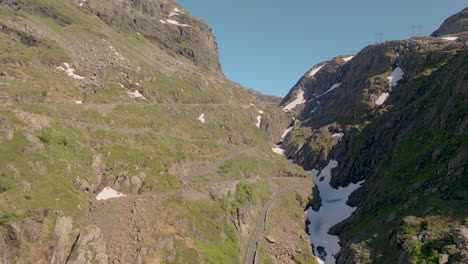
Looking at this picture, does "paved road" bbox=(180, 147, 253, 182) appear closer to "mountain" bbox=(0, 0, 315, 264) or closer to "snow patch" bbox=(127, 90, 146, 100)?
"mountain" bbox=(0, 0, 315, 264)

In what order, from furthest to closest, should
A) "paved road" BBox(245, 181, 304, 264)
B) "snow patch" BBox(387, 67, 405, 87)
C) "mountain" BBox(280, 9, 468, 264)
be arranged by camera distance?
"snow patch" BBox(387, 67, 405, 87), "paved road" BBox(245, 181, 304, 264), "mountain" BBox(280, 9, 468, 264)

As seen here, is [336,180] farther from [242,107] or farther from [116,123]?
[116,123]

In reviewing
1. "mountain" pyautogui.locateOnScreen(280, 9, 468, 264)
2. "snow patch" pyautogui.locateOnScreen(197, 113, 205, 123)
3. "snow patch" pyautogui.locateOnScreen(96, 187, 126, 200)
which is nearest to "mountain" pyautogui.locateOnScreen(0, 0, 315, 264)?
"snow patch" pyautogui.locateOnScreen(96, 187, 126, 200)

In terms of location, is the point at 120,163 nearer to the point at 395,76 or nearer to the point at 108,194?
the point at 108,194

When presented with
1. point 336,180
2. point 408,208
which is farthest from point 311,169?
point 408,208

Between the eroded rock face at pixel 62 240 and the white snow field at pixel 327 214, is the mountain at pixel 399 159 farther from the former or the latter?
the eroded rock face at pixel 62 240
